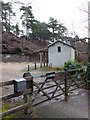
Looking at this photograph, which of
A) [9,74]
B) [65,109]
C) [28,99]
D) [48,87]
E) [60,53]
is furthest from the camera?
[60,53]

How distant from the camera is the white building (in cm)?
2320

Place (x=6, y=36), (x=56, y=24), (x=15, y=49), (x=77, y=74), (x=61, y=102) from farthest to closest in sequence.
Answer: (x=56, y=24) → (x=6, y=36) → (x=15, y=49) → (x=77, y=74) → (x=61, y=102)

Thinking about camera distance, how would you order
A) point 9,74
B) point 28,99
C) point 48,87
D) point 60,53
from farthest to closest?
point 60,53 → point 9,74 → point 48,87 → point 28,99

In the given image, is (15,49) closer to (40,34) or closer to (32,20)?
(32,20)

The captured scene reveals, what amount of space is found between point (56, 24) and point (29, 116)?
43.7 metres

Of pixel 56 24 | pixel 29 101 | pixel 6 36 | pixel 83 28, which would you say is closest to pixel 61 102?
pixel 29 101

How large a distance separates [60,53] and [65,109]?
1917cm

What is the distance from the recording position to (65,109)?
4.84 metres

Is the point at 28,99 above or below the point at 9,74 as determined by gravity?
above

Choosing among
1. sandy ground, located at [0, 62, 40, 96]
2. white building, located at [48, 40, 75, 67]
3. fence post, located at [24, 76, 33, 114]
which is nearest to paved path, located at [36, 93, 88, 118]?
fence post, located at [24, 76, 33, 114]

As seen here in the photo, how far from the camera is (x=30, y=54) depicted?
39.6m

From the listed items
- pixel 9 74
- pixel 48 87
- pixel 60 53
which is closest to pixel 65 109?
pixel 48 87

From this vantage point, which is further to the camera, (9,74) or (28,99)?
(9,74)

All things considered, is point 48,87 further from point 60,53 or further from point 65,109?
point 60,53
